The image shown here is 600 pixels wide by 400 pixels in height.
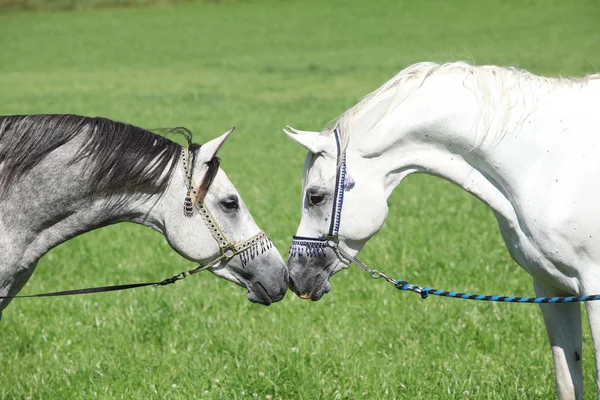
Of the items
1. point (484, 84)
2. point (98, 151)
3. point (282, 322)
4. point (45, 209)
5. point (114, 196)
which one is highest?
point (484, 84)

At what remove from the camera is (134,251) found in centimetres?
917

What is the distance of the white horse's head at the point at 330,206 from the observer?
4.24m

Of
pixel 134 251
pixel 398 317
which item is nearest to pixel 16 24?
pixel 134 251

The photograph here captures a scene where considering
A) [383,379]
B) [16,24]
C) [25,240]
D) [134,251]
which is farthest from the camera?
[16,24]

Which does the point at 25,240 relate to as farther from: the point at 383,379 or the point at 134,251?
the point at 134,251

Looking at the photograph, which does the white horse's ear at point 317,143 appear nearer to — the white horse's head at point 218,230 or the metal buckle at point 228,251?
the white horse's head at point 218,230

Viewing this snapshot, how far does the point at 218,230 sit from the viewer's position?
423 cm

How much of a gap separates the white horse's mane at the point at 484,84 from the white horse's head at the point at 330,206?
0.40 feet

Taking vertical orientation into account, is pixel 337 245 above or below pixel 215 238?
above

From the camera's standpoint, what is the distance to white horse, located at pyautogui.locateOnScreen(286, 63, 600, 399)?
387 cm

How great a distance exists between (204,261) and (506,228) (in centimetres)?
167

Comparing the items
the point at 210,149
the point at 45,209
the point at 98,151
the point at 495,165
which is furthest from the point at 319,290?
the point at 45,209

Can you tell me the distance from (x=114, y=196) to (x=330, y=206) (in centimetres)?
118

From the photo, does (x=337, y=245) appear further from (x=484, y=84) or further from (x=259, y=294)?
(x=484, y=84)
